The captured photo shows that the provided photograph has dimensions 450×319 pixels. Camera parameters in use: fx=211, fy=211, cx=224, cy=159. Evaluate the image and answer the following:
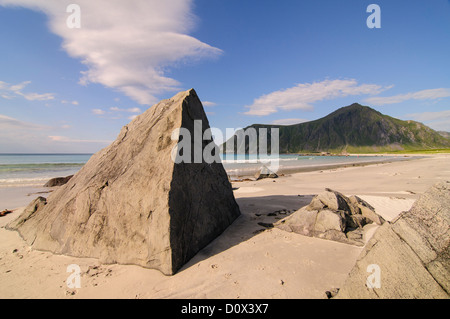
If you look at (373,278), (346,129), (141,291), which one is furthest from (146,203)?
(346,129)

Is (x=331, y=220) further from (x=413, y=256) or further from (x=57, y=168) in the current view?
(x=57, y=168)

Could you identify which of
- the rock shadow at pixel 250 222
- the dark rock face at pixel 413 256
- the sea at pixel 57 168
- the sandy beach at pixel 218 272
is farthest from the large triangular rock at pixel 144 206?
the sea at pixel 57 168

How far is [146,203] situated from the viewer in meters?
4.74

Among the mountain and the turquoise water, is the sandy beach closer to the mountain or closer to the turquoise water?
the turquoise water

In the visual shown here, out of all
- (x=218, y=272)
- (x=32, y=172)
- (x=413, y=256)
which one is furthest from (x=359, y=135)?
(x=218, y=272)

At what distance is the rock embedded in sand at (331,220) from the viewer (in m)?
5.63

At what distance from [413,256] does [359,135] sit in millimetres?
207435

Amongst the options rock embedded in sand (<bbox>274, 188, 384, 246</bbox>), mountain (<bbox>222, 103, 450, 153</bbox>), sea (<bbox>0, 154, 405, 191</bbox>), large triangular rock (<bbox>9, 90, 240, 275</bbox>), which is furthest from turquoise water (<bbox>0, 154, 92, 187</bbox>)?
mountain (<bbox>222, 103, 450, 153</bbox>)

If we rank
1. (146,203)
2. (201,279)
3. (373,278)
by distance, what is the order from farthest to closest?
(146,203), (201,279), (373,278)

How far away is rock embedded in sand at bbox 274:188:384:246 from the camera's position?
18.5 feet

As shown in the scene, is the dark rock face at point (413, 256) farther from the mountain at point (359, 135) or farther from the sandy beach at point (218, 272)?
the mountain at point (359, 135)

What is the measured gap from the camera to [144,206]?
4.75 metres
